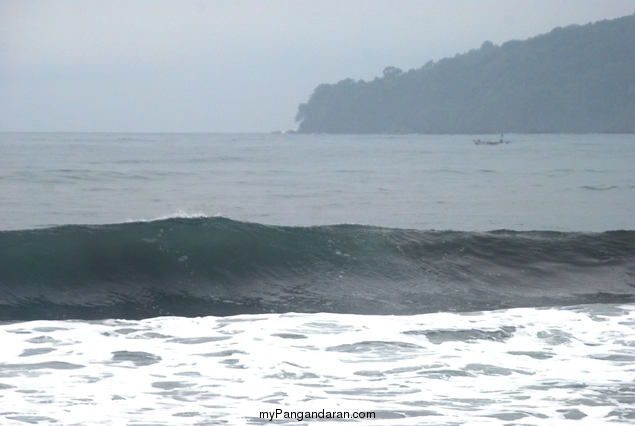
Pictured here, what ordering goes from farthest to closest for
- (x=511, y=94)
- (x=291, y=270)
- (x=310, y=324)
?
(x=511, y=94) → (x=291, y=270) → (x=310, y=324)

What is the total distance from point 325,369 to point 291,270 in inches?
201

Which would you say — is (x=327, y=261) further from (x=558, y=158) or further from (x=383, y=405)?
(x=558, y=158)

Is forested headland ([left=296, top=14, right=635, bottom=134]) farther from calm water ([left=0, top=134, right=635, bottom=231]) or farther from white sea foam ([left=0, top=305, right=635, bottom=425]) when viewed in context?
white sea foam ([left=0, top=305, right=635, bottom=425])

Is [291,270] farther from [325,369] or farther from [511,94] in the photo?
[511,94]

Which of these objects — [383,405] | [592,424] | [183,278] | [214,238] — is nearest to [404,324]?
[383,405]

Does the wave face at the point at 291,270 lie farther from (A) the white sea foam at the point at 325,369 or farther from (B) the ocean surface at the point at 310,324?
(A) the white sea foam at the point at 325,369

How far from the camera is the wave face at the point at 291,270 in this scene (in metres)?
9.67

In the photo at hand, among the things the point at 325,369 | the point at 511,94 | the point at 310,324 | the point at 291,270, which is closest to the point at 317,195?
the point at 291,270

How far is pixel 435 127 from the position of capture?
139 metres

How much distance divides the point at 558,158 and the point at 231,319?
189ft

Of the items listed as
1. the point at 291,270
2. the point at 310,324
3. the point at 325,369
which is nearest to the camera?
the point at 325,369

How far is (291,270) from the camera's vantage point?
11.5m

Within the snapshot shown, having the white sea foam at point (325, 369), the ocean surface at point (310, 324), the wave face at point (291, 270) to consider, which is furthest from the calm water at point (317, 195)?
the white sea foam at point (325, 369)

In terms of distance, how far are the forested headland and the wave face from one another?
379 ft
